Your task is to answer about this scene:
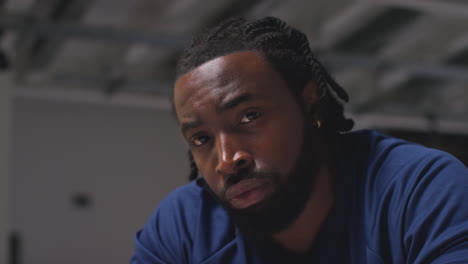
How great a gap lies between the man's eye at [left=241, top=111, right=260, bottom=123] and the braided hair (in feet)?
0.30

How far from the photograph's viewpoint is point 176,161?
275 inches

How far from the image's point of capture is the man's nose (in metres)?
0.95

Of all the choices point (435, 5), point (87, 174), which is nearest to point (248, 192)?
point (435, 5)

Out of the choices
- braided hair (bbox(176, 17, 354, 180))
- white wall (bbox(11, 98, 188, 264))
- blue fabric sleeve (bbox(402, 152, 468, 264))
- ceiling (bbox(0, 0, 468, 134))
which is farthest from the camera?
white wall (bbox(11, 98, 188, 264))

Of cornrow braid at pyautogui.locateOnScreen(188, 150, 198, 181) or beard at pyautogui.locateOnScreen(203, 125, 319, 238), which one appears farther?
cornrow braid at pyautogui.locateOnScreen(188, 150, 198, 181)

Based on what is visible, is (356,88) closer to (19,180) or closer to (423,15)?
(423,15)

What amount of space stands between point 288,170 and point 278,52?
21 centimetres

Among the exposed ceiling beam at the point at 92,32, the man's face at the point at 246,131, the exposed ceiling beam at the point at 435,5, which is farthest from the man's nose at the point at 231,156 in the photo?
the exposed ceiling beam at the point at 92,32

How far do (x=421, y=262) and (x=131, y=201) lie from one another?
19.7 feet

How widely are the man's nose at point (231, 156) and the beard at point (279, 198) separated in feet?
0.04

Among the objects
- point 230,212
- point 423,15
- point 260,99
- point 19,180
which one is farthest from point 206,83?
point 19,180

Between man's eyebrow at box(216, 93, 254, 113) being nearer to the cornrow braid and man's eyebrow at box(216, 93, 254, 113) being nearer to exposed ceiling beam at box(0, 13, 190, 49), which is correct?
the cornrow braid

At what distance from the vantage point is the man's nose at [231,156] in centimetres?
95

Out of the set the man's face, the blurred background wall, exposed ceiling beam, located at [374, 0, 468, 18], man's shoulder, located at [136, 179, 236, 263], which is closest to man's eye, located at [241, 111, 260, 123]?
the man's face
